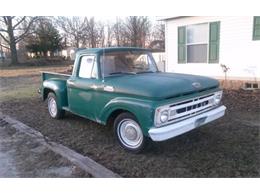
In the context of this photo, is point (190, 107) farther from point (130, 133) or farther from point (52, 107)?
point (52, 107)

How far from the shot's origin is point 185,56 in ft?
35.3

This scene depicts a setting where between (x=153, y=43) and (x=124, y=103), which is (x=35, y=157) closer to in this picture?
(x=124, y=103)

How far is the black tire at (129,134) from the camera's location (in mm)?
4051

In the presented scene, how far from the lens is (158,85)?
3.86 m

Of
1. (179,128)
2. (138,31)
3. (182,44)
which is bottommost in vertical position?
(179,128)

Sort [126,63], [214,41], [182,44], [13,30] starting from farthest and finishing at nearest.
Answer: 1. [13,30]
2. [182,44]
3. [214,41]
4. [126,63]

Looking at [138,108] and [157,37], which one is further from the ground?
[157,37]

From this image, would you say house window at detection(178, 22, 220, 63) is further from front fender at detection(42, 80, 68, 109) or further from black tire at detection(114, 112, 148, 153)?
black tire at detection(114, 112, 148, 153)

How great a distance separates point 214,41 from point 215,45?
16cm

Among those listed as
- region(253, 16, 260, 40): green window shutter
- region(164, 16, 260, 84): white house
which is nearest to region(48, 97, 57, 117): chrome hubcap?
region(164, 16, 260, 84): white house

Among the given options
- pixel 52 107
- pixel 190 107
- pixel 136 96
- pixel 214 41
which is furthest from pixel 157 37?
pixel 136 96

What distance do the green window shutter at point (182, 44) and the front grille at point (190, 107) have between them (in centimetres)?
650

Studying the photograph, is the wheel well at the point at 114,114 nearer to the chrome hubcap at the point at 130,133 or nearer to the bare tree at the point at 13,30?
the chrome hubcap at the point at 130,133

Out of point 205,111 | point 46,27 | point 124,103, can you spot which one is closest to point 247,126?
point 205,111
